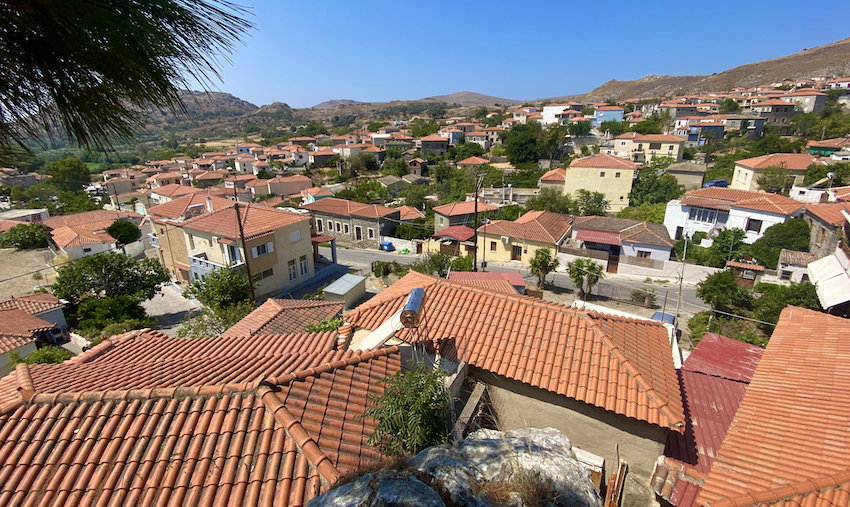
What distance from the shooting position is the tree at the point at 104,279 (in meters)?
22.4

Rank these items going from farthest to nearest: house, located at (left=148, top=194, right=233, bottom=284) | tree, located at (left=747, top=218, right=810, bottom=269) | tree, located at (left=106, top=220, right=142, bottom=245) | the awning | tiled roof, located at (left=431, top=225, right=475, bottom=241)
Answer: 1. tree, located at (left=106, top=220, right=142, bottom=245)
2. tiled roof, located at (left=431, top=225, right=475, bottom=241)
3. the awning
4. house, located at (left=148, top=194, right=233, bottom=284)
5. tree, located at (left=747, top=218, right=810, bottom=269)

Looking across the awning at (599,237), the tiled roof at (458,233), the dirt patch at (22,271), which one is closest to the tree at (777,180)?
the awning at (599,237)

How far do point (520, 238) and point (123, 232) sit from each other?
40247mm

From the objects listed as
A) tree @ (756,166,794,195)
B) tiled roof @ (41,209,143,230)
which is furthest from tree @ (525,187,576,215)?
tiled roof @ (41,209,143,230)

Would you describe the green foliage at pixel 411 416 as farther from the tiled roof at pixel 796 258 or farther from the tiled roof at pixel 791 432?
the tiled roof at pixel 796 258

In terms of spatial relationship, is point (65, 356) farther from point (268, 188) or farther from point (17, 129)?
point (268, 188)

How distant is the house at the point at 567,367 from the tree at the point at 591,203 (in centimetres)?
3489

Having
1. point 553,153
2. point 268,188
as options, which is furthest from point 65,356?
point 553,153

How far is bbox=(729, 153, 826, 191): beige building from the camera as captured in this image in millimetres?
37250

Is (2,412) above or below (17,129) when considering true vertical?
below

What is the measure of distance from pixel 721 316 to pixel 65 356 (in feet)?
99.4

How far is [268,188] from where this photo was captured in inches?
2456

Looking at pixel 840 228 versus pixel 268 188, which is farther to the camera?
pixel 268 188

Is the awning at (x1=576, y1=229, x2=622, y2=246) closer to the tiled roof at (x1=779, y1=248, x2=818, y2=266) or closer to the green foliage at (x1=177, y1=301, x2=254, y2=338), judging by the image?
the tiled roof at (x1=779, y1=248, x2=818, y2=266)
